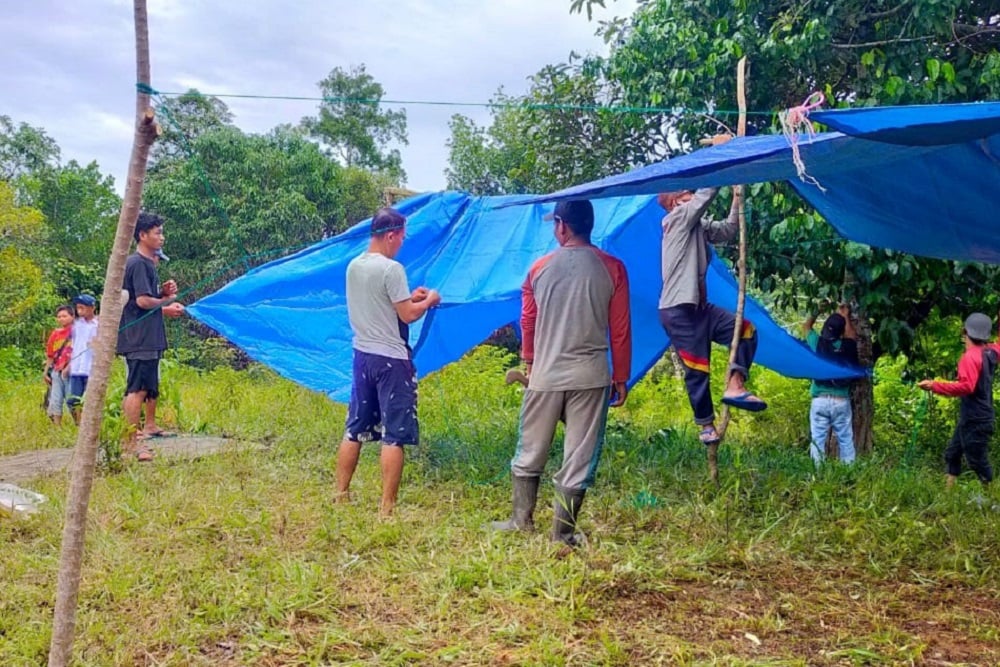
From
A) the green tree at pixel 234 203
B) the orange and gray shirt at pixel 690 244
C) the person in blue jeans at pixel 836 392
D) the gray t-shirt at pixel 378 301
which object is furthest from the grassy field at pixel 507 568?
the green tree at pixel 234 203

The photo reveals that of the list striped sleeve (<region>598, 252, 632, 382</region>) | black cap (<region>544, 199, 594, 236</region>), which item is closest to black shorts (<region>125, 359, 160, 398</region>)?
black cap (<region>544, 199, 594, 236</region>)

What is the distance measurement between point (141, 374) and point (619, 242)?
2.62 m

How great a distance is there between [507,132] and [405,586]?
42.9ft

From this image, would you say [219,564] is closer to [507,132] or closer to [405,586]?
[405,586]

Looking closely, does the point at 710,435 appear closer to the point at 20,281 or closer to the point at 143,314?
the point at 143,314

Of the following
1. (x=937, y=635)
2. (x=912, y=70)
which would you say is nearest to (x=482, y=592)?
(x=937, y=635)

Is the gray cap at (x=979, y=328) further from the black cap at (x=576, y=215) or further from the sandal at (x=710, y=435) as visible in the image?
the black cap at (x=576, y=215)

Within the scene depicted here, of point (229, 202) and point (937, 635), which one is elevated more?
point (229, 202)

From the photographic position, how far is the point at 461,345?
435 cm

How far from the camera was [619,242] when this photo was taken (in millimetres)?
3959

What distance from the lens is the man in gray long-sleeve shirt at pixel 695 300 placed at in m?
3.27

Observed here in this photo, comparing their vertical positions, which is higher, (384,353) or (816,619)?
(384,353)

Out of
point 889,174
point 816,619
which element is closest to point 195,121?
point 889,174

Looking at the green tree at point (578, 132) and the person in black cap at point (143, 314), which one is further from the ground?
the green tree at point (578, 132)
